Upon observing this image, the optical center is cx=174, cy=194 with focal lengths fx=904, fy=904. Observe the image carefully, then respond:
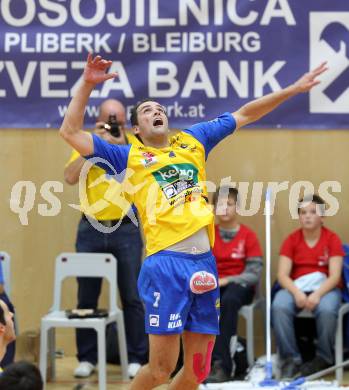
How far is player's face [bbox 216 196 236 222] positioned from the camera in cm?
702

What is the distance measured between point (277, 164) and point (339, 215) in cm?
66

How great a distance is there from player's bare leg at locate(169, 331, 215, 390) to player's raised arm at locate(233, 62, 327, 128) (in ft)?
4.18

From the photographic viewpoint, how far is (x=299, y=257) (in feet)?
22.8

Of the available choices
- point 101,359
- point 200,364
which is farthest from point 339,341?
point 200,364

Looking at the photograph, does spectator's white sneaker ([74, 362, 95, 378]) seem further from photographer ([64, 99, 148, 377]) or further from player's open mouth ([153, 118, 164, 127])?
player's open mouth ([153, 118, 164, 127])

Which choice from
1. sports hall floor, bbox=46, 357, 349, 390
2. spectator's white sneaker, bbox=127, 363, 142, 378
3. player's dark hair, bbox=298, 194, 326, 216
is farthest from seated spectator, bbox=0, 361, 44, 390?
player's dark hair, bbox=298, 194, 326, 216

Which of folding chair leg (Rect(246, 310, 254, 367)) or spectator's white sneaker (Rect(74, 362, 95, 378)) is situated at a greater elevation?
folding chair leg (Rect(246, 310, 254, 367))

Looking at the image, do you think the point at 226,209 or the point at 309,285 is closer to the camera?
the point at 309,285

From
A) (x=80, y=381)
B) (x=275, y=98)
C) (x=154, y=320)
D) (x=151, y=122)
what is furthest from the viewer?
(x=80, y=381)

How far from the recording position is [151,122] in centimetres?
502

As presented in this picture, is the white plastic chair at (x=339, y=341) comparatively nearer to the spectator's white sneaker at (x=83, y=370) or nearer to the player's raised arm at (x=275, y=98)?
the spectator's white sneaker at (x=83, y=370)

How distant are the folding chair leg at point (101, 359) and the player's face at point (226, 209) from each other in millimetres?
1326

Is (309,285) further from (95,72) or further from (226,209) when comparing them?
(95,72)

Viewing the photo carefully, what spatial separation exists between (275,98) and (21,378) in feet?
9.50
